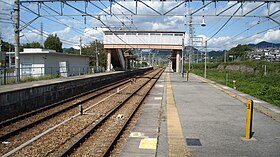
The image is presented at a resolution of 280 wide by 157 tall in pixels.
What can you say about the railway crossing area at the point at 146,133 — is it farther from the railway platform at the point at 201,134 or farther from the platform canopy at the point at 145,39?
the platform canopy at the point at 145,39

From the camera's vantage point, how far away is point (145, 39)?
56.0 metres

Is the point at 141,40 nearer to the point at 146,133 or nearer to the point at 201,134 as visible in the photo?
the point at 146,133

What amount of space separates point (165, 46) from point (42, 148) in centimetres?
5007

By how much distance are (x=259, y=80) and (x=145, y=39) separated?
25.1m

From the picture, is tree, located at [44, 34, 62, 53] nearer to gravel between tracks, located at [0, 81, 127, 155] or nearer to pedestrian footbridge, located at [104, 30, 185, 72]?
pedestrian footbridge, located at [104, 30, 185, 72]

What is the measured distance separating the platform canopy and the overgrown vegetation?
9.30 meters

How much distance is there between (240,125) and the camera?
10008 mm

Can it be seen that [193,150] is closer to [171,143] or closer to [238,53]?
[171,143]

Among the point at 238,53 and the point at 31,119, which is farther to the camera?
the point at 238,53

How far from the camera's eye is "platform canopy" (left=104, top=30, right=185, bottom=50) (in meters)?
54.8

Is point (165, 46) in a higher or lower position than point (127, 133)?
higher

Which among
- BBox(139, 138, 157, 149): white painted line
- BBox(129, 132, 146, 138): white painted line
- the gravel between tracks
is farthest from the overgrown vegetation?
the gravel between tracks

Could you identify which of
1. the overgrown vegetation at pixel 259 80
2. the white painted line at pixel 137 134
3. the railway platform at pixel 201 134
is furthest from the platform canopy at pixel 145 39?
the white painted line at pixel 137 134

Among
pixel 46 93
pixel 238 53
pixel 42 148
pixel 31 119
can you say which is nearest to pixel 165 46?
pixel 46 93
